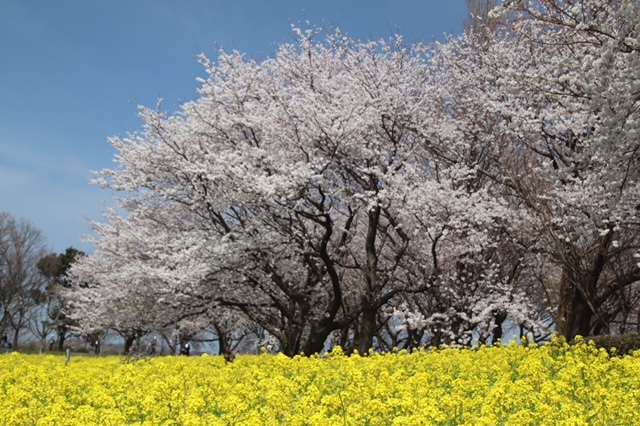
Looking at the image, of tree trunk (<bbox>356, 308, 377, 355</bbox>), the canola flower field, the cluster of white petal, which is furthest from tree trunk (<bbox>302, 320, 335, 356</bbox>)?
the canola flower field

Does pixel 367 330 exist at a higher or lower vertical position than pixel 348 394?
higher

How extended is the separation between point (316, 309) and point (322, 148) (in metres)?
5.02

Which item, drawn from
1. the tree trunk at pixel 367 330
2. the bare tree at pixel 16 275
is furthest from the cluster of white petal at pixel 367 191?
the bare tree at pixel 16 275

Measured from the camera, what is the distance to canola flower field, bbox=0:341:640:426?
535 cm

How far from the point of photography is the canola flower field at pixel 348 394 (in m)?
5.35

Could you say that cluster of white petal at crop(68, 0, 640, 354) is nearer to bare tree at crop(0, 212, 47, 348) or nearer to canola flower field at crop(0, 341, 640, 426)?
canola flower field at crop(0, 341, 640, 426)

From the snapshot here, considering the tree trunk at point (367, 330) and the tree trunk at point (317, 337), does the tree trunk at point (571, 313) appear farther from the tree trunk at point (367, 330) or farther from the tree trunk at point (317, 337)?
the tree trunk at point (317, 337)

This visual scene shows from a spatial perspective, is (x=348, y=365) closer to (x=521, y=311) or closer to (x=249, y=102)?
(x=521, y=311)

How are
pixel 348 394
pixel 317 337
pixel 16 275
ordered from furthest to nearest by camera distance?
1. pixel 16 275
2. pixel 317 337
3. pixel 348 394

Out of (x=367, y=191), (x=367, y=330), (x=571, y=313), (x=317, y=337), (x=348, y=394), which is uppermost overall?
(x=367, y=191)

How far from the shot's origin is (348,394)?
20.7 feet

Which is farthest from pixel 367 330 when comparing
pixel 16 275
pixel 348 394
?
pixel 16 275

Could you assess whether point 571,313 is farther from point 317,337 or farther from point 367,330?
point 317,337

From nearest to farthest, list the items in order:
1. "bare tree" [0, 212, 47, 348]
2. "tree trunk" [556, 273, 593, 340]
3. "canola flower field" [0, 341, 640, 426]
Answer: "canola flower field" [0, 341, 640, 426] < "tree trunk" [556, 273, 593, 340] < "bare tree" [0, 212, 47, 348]
